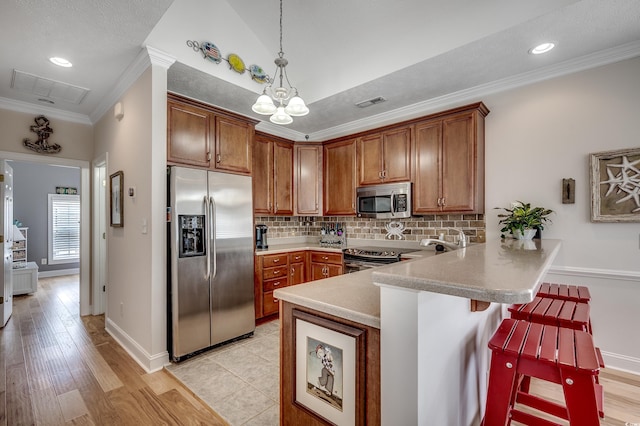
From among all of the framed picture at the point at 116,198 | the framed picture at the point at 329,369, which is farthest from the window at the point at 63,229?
the framed picture at the point at 329,369

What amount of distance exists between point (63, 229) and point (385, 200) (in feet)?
25.5

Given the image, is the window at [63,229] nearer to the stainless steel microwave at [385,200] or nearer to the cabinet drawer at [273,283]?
the cabinet drawer at [273,283]

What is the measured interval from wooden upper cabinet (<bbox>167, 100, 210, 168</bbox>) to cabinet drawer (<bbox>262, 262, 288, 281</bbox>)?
1484 millimetres

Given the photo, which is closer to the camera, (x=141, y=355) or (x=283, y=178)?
(x=141, y=355)

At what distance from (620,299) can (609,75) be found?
194 centimetres

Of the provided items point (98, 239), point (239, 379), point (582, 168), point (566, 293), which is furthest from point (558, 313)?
point (98, 239)

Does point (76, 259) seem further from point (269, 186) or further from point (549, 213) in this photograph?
point (549, 213)

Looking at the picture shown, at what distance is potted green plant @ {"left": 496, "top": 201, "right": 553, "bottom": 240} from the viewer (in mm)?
2674

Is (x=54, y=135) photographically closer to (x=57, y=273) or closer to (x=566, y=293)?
(x=57, y=273)

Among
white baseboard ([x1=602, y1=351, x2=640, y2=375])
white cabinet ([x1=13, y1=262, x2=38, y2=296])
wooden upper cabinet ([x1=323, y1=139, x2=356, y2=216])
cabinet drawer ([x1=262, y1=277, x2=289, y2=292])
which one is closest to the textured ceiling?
wooden upper cabinet ([x1=323, y1=139, x2=356, y2=216])

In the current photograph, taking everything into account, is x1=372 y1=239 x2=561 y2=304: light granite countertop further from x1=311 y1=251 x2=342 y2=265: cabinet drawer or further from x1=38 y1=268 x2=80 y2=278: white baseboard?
x1=38 y1=268 x2=80 y2=278: white baseboard

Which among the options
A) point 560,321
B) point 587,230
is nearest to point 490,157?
point 587,230

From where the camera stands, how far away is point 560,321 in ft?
5.60

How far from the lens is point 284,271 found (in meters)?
3.92
